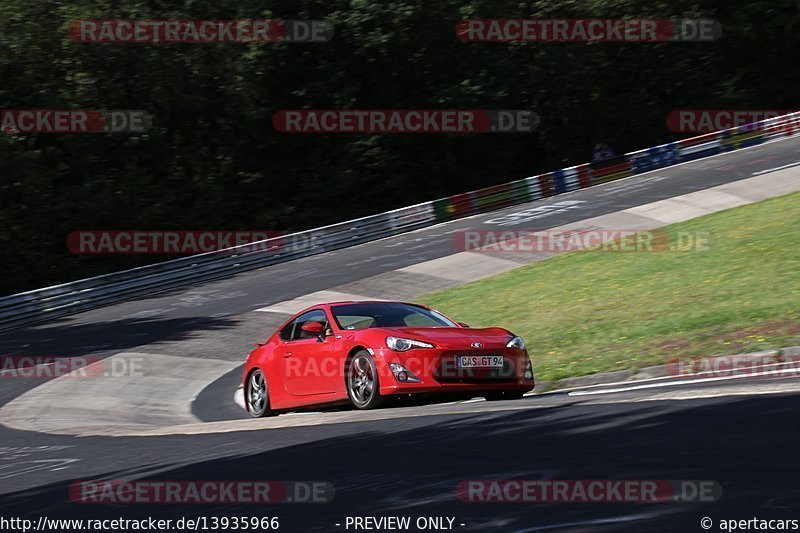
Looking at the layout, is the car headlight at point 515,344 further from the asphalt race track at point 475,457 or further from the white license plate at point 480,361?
the asphalt race track at point 475,457

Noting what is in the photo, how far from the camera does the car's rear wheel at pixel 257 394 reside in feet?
44.2

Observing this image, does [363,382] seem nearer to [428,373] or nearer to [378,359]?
[378,359]

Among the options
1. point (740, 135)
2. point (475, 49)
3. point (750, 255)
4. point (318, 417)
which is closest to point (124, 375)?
point (318, 417)

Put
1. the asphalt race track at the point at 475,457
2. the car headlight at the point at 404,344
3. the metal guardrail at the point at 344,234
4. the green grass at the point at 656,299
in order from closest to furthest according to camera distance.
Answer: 1. the asphalt race track at the point at 475,457
2. the car headlight at the point at 404,344
3. the green grass at the point at 656,299
4. the metal guardrail at the point at 344,234

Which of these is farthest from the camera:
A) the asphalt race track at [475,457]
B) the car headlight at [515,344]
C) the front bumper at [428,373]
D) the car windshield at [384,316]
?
the car windshield at [384,316]

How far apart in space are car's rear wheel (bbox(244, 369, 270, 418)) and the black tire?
9.38ft

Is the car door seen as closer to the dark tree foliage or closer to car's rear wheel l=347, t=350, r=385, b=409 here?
car's rear wheel l=347, t=350, r=385, b=409

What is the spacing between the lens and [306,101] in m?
46.3

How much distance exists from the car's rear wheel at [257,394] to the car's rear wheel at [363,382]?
179 centimetres

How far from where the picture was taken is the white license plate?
11641 mm

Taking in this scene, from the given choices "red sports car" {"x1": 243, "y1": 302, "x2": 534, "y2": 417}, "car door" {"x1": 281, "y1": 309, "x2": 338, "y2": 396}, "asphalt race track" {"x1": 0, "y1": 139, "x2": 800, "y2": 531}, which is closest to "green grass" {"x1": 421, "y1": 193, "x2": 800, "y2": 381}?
"red sports car" {"x1": 243, "y1": 302, "x2": 534, "y2": 417}

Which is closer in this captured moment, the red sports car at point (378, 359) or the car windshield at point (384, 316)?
the red sports car at point (378, 359)

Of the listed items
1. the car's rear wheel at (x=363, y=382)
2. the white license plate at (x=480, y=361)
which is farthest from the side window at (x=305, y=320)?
the white license plate at (x=480, y=361)

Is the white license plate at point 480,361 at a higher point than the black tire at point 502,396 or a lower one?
higher
